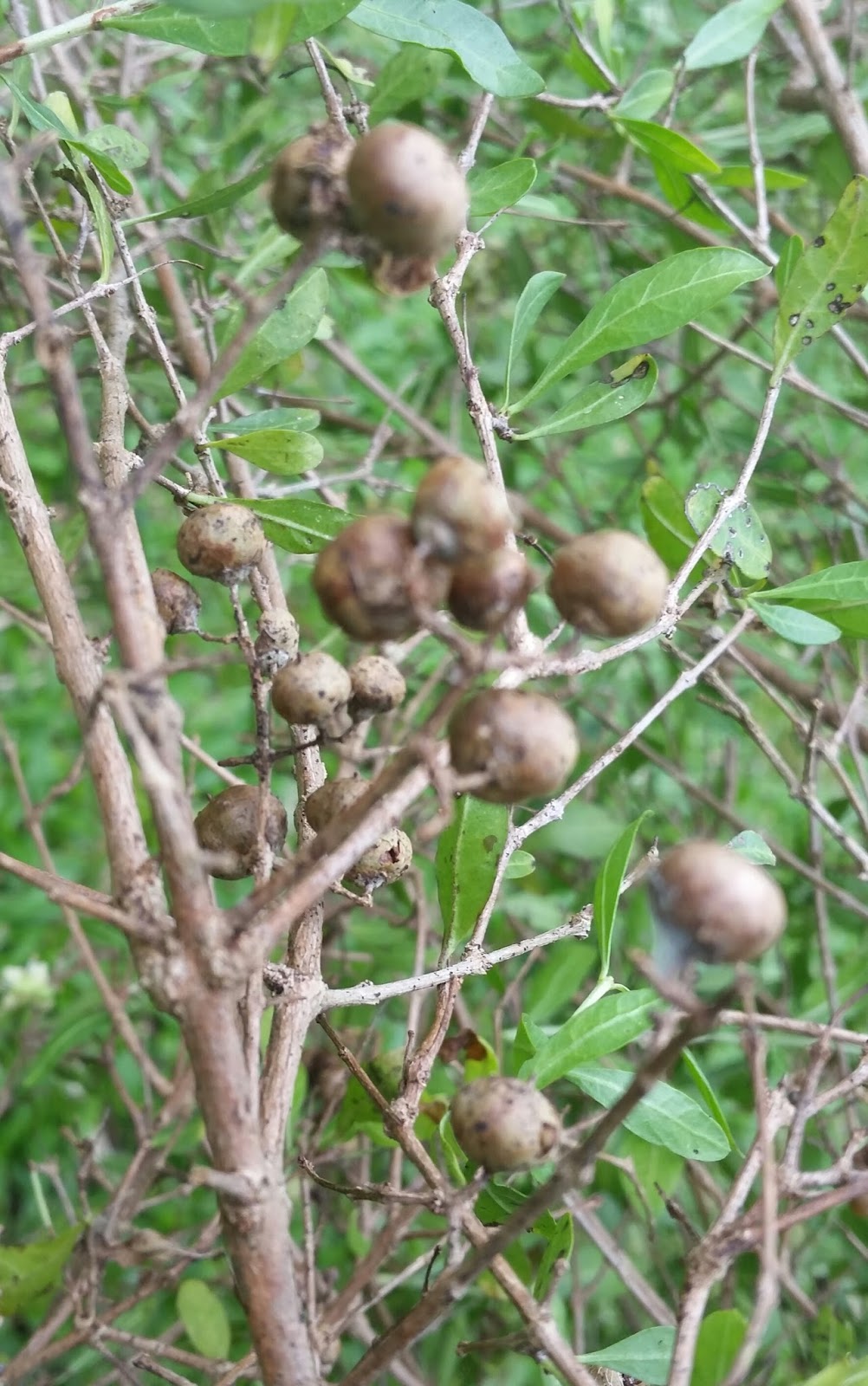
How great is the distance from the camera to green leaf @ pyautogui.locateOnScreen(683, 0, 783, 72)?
1.66m

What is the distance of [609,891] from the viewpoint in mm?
1166

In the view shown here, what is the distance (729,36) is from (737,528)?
87 centimetres

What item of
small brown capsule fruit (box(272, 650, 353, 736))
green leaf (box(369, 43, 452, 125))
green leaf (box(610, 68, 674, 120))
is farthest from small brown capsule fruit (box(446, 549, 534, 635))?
green leaf (box(610, 68, 674, 120))

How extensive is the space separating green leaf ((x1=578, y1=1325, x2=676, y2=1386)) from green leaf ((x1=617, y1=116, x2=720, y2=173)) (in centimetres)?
127

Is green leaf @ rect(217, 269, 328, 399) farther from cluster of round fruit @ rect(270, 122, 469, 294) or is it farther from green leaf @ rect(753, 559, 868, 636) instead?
green leaf @ rect(753, 559, 868, 636)

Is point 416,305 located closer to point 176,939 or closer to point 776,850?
point 776,850

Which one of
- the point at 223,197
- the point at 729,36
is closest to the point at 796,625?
the point at 223,197

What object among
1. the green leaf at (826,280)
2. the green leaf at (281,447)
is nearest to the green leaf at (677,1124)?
the green leaf at (281,447)

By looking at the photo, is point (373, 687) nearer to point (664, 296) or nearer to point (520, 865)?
point (520, 865)

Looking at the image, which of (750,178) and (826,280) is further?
(750,178)

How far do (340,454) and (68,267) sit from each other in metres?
1.18

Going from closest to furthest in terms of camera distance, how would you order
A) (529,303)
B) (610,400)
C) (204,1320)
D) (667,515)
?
(610,400) → (529,303) → (667,515) → (204,1320)

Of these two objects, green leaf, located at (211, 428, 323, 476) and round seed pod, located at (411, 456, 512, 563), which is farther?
green leaf, located at (211, 428, 323, 476)

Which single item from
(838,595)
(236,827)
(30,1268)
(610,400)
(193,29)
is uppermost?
(193,29)
